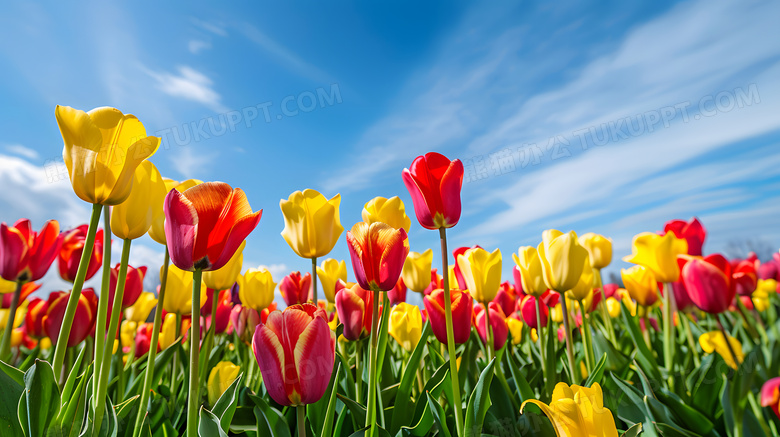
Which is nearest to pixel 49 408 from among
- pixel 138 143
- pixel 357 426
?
pixel 138 143

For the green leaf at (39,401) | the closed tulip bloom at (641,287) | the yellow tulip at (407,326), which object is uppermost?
the closed tulip bloom at (641,287)

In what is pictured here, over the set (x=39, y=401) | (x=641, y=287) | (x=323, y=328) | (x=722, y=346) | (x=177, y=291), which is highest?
(x=177, y=291)

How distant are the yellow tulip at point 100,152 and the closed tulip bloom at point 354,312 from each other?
2.94ft

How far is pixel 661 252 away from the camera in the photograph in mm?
2164

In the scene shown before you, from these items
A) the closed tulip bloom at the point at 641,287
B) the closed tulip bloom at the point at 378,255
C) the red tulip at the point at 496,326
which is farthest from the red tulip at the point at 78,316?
the closed tulip bloom at the point at 641,287

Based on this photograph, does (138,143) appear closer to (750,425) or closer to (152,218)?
(152,218)

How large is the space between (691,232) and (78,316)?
3193mm

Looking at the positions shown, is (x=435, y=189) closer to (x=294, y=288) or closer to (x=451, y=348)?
(x=451, y=348)

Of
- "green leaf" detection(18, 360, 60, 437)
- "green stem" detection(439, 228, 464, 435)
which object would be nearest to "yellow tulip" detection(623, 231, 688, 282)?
"green stem" detection(439, 228, 464, 435)

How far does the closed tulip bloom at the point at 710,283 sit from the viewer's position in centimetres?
186

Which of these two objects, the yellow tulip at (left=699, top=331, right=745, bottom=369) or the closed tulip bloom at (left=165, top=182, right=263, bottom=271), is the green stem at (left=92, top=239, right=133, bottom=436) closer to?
the closed tulip bloom at (left=165, top=182, right=263, bottom=271)

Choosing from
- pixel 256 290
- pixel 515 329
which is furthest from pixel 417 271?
pixel 515 329

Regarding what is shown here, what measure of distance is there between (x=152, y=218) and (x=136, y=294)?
3.05ft

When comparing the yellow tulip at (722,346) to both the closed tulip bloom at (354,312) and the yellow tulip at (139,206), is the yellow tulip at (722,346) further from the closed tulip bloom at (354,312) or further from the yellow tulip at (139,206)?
the yellow tulip at (139,206)
